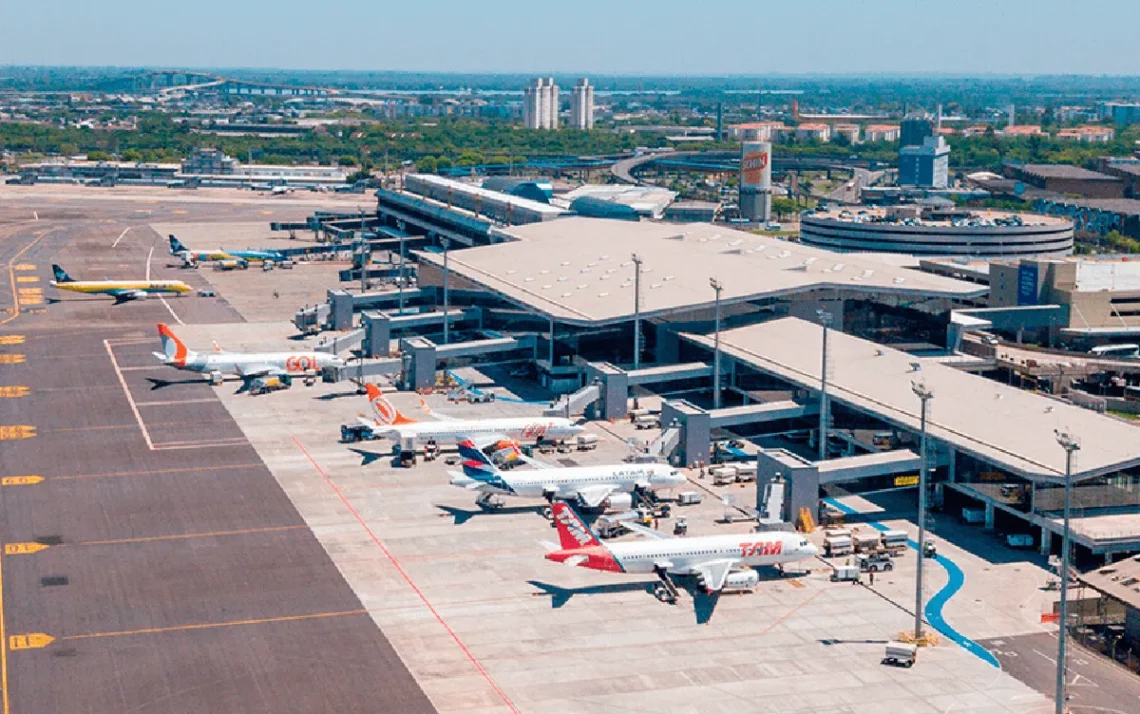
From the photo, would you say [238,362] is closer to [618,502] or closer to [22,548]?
[22,548]

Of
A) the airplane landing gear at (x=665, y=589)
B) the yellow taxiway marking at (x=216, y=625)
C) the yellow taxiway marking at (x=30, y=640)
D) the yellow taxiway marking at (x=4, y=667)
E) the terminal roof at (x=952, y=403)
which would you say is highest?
the terminal roof at (x=952, y=403)

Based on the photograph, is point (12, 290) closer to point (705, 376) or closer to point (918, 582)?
point (705, 376)

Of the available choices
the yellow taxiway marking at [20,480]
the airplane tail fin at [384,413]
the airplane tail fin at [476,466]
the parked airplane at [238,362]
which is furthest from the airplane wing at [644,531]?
the parked airplane at [238,362]

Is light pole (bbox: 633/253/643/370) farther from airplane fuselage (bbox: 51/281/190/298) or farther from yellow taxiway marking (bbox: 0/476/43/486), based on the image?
airplane fuselage (bbox: 51/281/190/298)

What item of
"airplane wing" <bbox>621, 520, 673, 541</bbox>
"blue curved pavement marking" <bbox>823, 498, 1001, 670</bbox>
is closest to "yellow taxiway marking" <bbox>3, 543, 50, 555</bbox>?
"airplane wing" <bbox>621, 520, 673, 541</bbox>

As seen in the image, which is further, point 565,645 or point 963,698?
point 565,645

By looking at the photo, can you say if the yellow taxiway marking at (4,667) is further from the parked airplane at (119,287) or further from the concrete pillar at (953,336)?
the parked airplane at (119,287)

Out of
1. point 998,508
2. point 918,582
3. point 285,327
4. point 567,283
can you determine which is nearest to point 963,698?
point 918,582

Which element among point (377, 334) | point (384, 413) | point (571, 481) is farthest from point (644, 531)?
point (377, 334)
